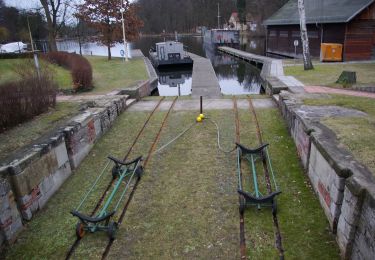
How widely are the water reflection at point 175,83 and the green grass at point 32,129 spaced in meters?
10.9

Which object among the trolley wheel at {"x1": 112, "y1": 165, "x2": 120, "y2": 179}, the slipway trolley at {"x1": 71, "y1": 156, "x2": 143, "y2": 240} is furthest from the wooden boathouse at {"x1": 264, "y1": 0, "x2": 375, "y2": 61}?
the trolley wheel at {"x1": 112, "y1": 165, "x2": 120, "y2": 179}

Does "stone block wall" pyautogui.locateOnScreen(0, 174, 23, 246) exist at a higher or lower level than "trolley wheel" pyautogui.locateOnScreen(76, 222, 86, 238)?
higher

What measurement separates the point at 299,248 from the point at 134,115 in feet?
25.4

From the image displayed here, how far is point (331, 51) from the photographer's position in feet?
72.5

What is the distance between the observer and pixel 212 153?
7828mm

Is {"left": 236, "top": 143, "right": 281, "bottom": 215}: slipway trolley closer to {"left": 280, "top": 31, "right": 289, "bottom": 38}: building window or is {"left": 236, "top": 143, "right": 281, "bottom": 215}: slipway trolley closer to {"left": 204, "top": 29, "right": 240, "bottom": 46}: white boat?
{"left": 280, "top": 31, "right": 289, "bottom": 38}: building window

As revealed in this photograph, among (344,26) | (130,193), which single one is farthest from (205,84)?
(130,193)

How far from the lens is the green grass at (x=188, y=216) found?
186 inches

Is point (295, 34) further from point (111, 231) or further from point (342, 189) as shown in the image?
point (111, 231)

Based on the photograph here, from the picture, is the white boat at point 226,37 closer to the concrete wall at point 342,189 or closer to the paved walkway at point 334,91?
the paved walkway at point 334,91

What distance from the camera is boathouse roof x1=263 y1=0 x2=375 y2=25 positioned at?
2123cm

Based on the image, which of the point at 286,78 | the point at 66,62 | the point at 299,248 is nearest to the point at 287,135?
the point at 299,248

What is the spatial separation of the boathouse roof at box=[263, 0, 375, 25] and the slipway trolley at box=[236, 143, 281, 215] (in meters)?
18.0

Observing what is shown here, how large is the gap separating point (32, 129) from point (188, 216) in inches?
191
